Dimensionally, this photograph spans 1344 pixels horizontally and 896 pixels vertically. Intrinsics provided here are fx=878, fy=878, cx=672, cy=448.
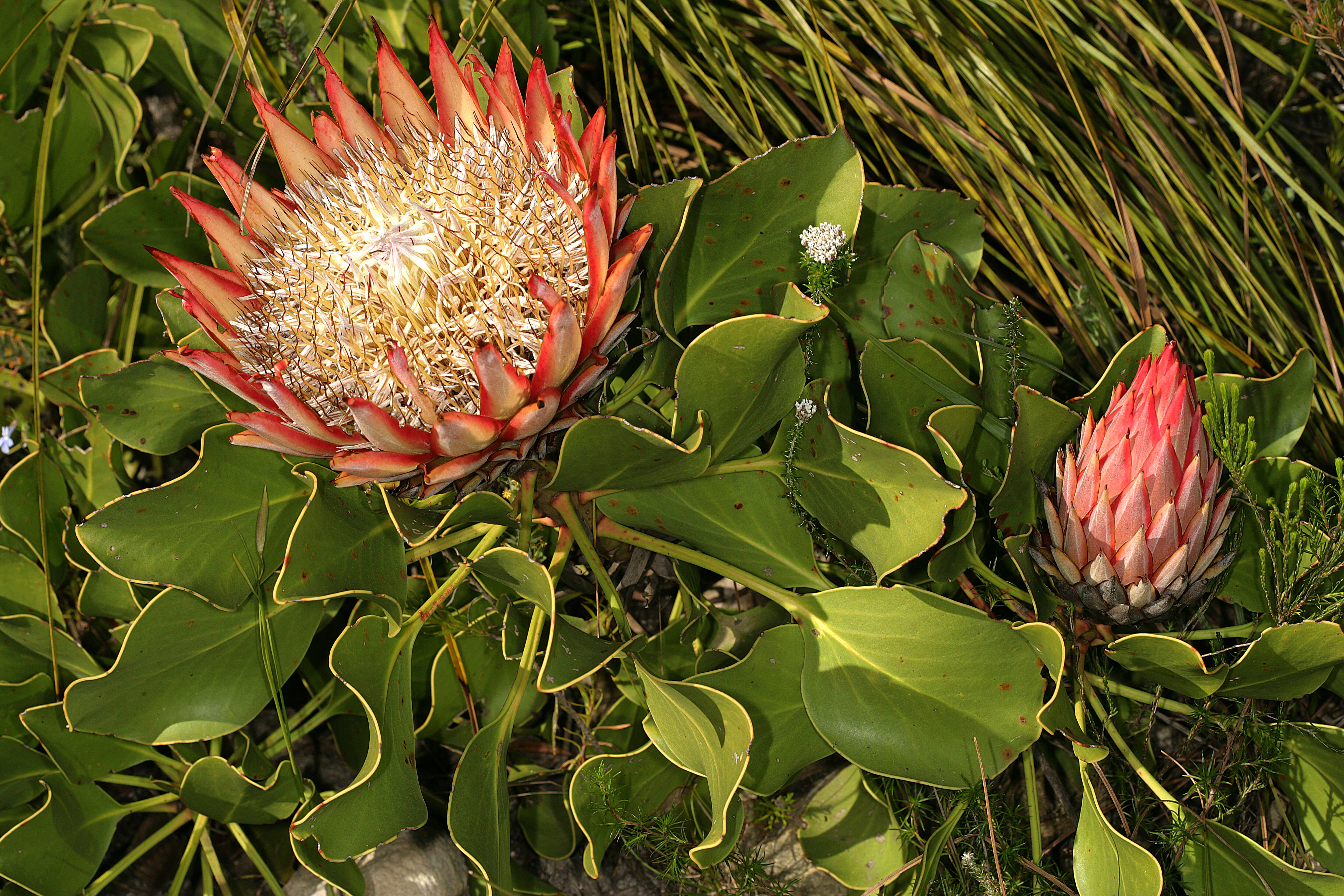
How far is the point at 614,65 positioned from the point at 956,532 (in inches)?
36.9

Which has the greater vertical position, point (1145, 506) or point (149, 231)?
point (149, 231)

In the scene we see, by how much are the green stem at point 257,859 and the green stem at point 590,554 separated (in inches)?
27.3

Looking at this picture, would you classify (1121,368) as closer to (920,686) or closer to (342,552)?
(920,686)

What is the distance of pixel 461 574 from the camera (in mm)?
1244

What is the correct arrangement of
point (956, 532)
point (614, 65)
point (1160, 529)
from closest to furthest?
point (1160, 529) < point (956, 532) < point (614, 65)

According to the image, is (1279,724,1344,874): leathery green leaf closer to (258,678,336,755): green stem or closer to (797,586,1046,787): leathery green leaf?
(797,586,1046,787): leathery green leaf

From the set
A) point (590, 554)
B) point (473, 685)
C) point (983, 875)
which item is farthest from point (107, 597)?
point (983, 875)

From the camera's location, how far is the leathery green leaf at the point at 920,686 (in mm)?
1052

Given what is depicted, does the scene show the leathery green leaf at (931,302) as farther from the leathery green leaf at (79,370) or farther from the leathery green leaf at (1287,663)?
the leathery green leaf at (79,370)

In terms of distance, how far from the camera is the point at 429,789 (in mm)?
1499

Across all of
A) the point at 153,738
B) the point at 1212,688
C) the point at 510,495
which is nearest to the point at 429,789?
the point at 153,738

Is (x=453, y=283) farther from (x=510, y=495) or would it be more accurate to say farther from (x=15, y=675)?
(x=15, y=675)

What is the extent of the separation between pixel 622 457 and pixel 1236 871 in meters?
0.88

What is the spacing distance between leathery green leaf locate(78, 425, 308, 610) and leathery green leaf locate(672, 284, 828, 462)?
63cm
